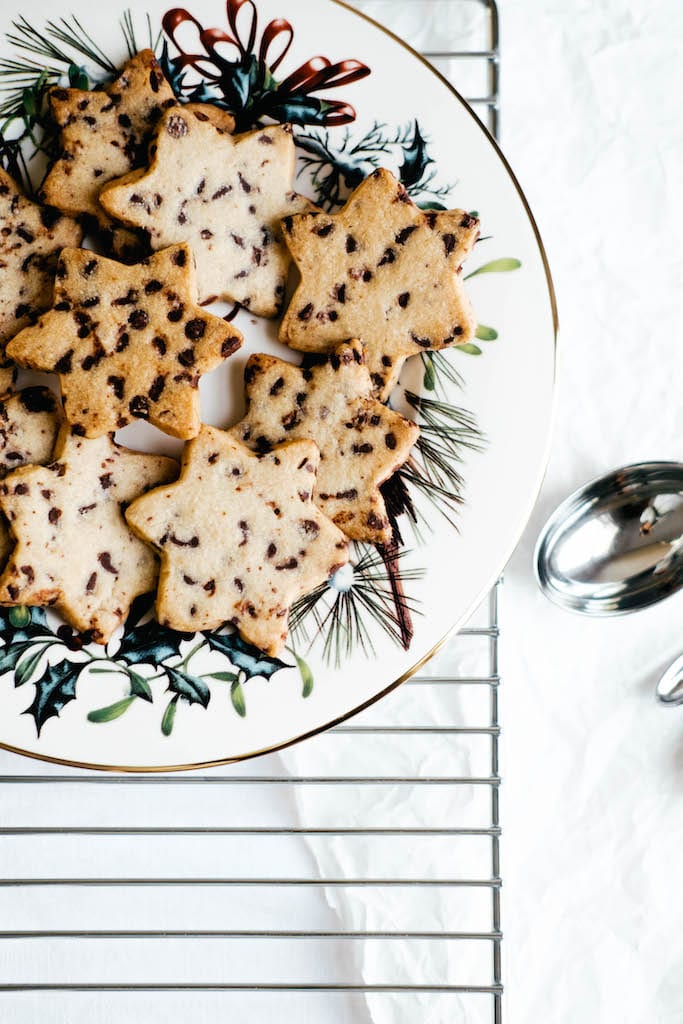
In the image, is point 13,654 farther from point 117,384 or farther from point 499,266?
point 499,266

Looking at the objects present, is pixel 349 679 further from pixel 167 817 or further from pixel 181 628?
pixel 167 817

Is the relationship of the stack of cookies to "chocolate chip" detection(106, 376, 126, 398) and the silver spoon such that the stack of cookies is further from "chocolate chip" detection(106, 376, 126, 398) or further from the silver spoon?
the silver spoon

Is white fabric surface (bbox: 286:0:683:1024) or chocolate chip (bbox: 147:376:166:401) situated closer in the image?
chocolate chip (bbox: 147:376:166:401)

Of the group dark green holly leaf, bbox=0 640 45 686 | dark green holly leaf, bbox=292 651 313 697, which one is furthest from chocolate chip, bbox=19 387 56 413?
dark green holly leaf, bbox=292 651 313 697

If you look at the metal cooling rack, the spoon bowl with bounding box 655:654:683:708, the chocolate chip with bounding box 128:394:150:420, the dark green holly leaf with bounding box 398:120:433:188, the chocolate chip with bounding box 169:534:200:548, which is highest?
the dark green holly leaf with bounding box 398:120:433:188

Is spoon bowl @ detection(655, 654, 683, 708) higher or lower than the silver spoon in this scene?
lower

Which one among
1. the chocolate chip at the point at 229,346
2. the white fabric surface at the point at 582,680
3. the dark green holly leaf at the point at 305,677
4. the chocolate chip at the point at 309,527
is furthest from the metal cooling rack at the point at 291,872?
the chocolate chip at the point at 229,346

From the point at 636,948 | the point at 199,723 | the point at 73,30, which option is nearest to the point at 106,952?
the point at 199,723
